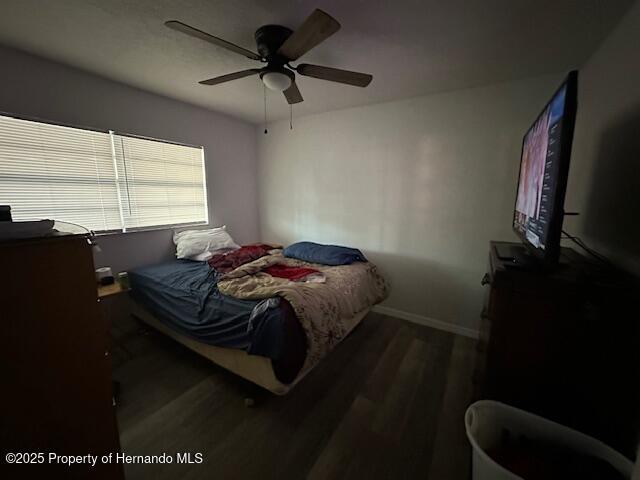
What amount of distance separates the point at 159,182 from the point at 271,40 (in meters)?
2.12

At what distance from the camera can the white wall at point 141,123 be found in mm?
1948

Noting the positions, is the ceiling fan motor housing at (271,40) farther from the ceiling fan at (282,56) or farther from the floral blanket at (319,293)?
the floral blanket at (319,293)

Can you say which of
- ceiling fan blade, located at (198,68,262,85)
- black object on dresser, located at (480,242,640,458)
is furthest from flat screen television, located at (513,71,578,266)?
ceiling fan blade, located at (198,68,262,85)

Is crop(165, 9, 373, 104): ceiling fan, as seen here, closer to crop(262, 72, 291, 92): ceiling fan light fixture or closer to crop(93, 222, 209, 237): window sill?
crop(262, 72, 291, 92): ceiling fan light fixture

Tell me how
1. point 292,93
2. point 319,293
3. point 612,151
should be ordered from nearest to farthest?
point 612,151
point 319,293
point 292,93

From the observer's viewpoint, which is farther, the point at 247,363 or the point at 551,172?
the point at 247,363

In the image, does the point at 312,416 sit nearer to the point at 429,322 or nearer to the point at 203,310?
the point at 203,310

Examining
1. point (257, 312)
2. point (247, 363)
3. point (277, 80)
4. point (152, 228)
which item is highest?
point (277, 80)

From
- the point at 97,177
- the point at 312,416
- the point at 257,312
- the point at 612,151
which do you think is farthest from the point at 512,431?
the point at 97,177

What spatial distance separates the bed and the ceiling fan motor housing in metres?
1.54

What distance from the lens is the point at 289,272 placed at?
238 centimetres

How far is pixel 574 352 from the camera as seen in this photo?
3.31 ft

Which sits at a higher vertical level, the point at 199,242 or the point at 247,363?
the point at 199,242

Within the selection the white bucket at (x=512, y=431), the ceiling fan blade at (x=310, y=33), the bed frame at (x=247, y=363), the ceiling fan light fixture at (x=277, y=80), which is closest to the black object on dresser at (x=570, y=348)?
the white bucket at (x=512, y=431)
